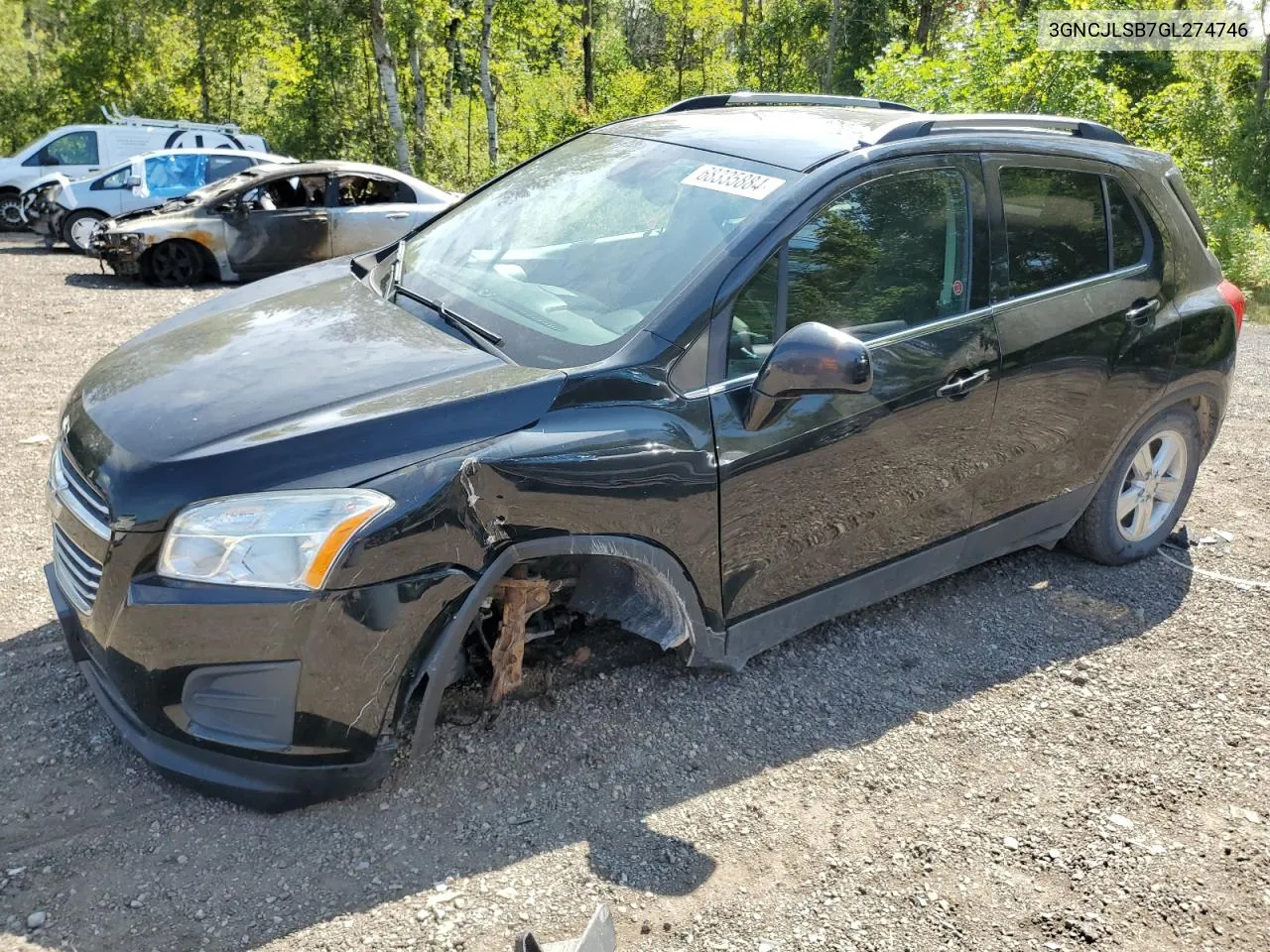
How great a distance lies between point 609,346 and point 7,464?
162 inches

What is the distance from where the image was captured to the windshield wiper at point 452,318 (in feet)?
10.2

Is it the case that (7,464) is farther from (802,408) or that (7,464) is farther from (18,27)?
(18,27)

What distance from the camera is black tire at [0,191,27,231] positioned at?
57.9ft

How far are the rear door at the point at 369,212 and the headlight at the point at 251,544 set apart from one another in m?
10.2

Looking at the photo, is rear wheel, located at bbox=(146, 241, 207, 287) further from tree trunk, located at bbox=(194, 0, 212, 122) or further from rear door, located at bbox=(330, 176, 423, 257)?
tree trunk, located at bbox=(194, 0, 212, 122)

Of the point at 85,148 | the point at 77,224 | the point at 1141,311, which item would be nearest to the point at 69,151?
the point at 85,148

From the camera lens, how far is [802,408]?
313 cm

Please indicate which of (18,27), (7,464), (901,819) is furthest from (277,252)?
(18,27)

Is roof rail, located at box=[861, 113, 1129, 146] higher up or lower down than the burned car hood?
higher up

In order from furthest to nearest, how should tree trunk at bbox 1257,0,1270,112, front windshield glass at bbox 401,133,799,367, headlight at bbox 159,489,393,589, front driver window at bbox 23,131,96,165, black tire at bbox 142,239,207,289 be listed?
1. tree trunk at bbox 1257,0,1270,112
2. front driver window at bbox 23,131,96,165
3. black tire at bbox 142,239,207,289
4. front windshield glass at bbox 401,133,799,367
5. headlight at bbox 159,489,393,589

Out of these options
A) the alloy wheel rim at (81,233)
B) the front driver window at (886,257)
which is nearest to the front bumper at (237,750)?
the front driver window at (886,257)

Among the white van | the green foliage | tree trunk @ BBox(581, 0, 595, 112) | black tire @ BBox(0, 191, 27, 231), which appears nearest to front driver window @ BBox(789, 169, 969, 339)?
the green foliage

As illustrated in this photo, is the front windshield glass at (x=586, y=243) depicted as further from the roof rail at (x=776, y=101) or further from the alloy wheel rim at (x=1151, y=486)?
the alloy wheel rim at (x=1151, y=486)

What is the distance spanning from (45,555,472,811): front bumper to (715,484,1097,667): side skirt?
116cm
